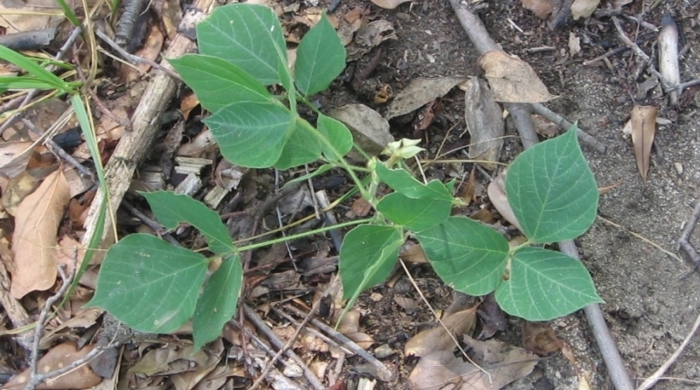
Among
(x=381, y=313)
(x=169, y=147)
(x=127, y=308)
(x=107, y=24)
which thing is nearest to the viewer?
(x=127, y=308)

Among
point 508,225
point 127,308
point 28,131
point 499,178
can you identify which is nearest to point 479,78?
point 499,178

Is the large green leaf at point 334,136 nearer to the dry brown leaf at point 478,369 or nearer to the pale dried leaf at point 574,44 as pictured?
the dry brown leaf at point 478,369

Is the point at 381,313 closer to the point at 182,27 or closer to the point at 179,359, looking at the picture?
the point at 179,359

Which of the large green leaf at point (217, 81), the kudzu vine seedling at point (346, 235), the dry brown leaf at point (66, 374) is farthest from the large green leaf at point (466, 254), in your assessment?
the dry brown leaf at point (66, 374)

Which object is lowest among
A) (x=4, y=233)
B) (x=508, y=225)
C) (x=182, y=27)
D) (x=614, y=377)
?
(x=614, y=377)

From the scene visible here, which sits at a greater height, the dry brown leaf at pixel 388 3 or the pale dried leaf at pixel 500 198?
the dry brown leaf at pixel 388 3

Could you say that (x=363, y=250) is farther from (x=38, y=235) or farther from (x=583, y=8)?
(x=583, y=8)
